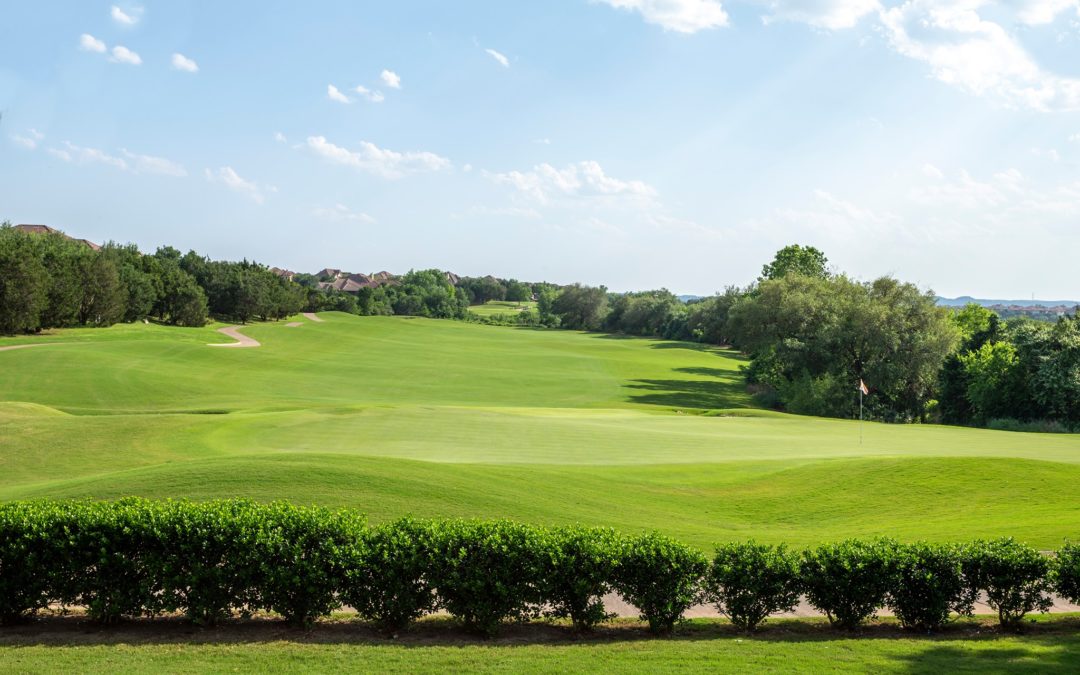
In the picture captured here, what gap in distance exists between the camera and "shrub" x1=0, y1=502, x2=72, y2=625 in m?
10.4

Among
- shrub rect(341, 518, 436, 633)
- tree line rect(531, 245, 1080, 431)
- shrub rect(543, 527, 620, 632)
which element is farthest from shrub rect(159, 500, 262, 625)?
tree line rect(531, 245, 1080, 431)

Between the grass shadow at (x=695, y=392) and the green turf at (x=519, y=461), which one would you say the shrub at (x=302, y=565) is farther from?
the grass shadow at (x=695, y=392)

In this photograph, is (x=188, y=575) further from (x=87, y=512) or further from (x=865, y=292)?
(x=865, y=292)

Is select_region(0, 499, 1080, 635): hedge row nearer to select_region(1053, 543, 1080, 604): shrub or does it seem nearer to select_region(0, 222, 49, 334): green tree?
select_region(1053, 543, 1080, 604): shrub

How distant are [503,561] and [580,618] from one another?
1.32m

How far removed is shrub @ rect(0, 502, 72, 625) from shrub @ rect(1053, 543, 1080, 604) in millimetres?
13701

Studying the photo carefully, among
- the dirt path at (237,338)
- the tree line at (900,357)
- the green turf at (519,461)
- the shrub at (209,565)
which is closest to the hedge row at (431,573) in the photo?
the shrub at (209,565)

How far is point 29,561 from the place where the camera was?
1035cm

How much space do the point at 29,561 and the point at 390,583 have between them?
4.75 m

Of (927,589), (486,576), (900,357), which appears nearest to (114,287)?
(900,357)

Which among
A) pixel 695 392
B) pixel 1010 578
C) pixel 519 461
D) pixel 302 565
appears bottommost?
pixel 695 392

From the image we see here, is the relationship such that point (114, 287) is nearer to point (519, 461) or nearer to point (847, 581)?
point (519, 461)

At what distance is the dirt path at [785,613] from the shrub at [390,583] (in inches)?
113

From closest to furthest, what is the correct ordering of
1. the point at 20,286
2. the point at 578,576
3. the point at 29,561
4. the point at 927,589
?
the point at 29,561, the point at 578,576, the point at 927,589, the point at 20,286
